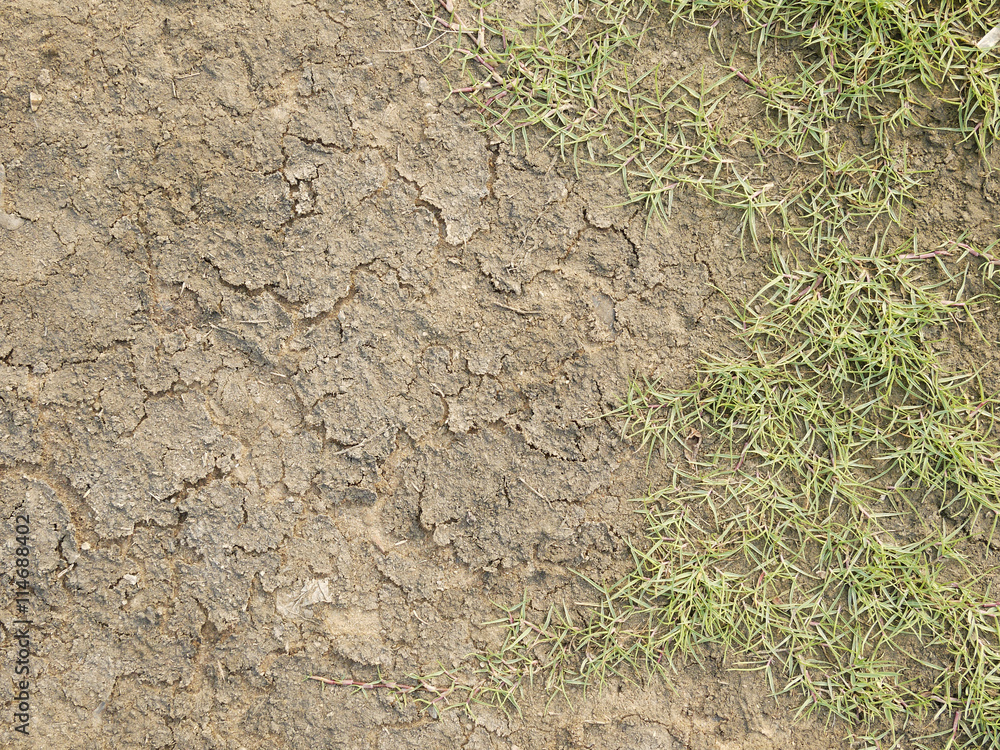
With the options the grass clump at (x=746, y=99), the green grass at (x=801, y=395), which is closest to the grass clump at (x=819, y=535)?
the green grass at (x=801, y=395)

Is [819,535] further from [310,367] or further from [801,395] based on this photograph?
[310,367]

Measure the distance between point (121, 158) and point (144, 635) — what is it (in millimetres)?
1426

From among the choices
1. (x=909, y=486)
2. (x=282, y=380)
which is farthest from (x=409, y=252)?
(x=909, y=486)

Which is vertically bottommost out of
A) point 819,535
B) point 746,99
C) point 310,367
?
point 819,535

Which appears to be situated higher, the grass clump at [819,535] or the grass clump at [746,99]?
the grass clump at [746,99]

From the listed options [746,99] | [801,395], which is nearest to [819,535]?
[801,395]

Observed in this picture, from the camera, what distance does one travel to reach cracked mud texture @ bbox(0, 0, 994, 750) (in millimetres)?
2141

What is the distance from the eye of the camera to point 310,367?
2.17m

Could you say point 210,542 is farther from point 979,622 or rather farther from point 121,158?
point 979,622

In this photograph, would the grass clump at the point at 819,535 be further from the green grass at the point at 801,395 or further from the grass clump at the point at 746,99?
the grass clump at the point at 746,99

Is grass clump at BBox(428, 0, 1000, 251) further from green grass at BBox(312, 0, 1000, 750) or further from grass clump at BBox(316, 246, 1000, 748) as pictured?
grass clump at BBox(316, 246, 1000, 748)

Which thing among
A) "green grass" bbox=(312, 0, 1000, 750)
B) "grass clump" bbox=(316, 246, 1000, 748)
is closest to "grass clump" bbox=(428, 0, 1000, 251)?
"green grass" bbox=(312, 0, 1000, 750)

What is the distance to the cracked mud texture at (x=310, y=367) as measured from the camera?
214cm

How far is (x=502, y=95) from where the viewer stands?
2197 millimetres
